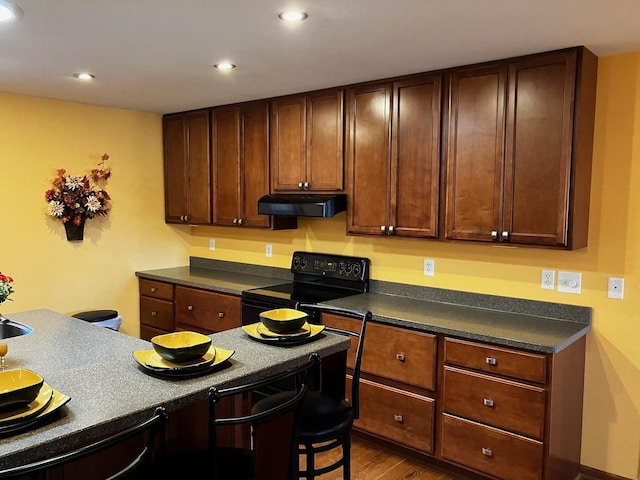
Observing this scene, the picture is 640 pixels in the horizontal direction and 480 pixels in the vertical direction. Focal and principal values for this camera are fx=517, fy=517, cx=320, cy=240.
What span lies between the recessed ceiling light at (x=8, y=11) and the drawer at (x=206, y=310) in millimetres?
2258

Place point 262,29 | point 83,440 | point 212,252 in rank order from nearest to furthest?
point 83,440, point 262,29, point 212,252

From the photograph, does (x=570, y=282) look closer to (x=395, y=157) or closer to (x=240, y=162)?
(x=395, y=157)

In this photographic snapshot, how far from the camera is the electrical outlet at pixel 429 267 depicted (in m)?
3.40

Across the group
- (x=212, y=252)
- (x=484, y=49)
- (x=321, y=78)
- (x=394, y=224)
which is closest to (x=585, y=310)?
(x=394, y=224)

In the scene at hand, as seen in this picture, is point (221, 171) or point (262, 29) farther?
point (221, 171)

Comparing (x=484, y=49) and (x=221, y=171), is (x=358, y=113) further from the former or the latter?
(x=221, y=171)

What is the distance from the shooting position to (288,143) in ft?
12.5

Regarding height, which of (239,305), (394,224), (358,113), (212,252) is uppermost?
(358,113)

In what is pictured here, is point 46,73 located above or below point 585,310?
above

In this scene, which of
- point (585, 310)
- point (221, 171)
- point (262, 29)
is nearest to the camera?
point (262, 29)

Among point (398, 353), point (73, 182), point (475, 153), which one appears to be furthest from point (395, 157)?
point (73, 182)

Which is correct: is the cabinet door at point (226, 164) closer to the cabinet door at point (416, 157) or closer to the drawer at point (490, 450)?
the cabinet door at point (416, 157)

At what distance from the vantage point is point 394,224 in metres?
3.28

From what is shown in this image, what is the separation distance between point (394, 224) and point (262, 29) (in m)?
1.46
